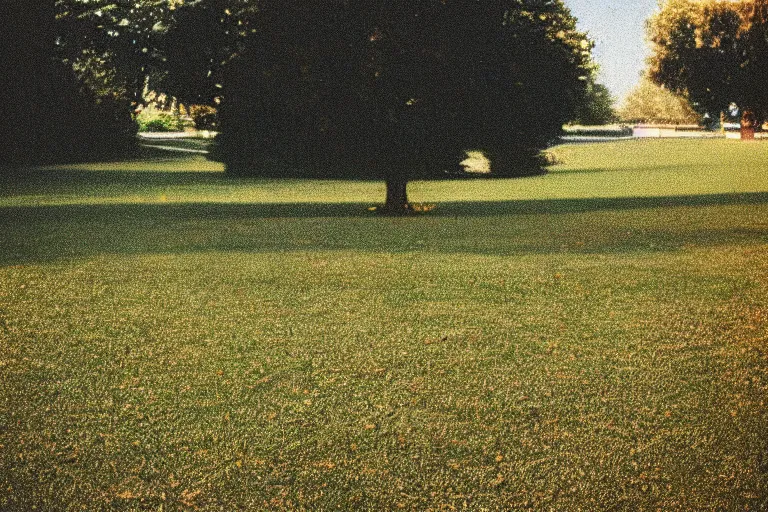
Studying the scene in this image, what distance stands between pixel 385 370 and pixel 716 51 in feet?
101

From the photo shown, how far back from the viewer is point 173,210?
18812 mm

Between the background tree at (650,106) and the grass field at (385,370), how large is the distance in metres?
116

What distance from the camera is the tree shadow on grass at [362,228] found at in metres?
12.7

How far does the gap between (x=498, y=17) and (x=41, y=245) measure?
926 centimetres

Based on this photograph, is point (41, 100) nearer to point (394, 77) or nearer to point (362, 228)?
point (394, 77)

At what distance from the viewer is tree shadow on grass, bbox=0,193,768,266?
41.5ft

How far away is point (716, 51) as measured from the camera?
32.8 meters

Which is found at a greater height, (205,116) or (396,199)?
(205,116)

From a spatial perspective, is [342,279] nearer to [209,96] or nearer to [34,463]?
[34,463]

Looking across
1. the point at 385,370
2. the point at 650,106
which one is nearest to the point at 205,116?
the point at 385,370

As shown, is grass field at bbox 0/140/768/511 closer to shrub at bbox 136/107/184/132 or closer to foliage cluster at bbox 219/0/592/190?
foliage cluster at bbox 219/0/592/190

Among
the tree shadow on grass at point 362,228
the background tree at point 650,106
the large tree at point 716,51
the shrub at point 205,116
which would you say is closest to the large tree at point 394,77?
the tree shadow on grass at point 362,228

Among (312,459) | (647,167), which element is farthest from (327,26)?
(647,167)

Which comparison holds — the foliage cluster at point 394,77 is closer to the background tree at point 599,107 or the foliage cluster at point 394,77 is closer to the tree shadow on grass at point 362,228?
the tree shadow on grass at point 362,228
